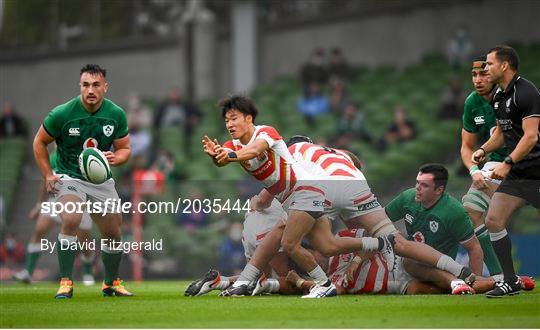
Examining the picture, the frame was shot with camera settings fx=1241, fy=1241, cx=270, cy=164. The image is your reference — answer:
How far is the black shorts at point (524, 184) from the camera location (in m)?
12.3

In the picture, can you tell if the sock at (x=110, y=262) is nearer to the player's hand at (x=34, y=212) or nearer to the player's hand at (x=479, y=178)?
the player's hand at (x=34, y=212)

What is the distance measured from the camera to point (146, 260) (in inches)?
714

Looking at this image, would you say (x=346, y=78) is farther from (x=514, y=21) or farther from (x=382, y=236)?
(x=382, y=236)

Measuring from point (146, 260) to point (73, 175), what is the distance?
5.02 m

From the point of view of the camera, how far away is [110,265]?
13.5 meters

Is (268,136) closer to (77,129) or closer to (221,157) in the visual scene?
(221,157)

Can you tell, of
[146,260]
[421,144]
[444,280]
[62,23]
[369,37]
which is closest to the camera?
[444,280]

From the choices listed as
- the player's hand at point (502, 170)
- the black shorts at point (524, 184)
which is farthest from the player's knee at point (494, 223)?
the player's hand at point (502, 170)

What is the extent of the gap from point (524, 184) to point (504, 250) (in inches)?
27.2

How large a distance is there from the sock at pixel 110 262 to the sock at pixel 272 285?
5.48 feet

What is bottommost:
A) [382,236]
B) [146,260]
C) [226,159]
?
[146,260]

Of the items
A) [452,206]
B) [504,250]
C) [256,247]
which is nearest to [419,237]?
[452,206]

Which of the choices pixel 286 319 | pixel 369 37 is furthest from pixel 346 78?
pixel 286 319

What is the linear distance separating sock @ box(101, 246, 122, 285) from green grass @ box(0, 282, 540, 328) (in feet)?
1.72
